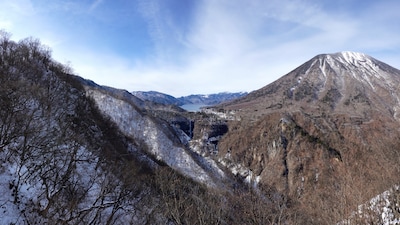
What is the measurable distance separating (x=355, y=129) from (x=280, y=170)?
41.4 metres

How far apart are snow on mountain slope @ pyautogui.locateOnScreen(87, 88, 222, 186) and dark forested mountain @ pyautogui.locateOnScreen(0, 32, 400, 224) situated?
1.40 feet

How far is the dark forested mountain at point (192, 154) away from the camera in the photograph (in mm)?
15500

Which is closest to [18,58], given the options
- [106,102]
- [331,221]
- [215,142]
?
[331,221]

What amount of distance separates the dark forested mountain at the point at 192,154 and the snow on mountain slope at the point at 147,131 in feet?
1.40

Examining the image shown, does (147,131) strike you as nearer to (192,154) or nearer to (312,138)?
(192,154)

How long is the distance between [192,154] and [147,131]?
1491 centimetres

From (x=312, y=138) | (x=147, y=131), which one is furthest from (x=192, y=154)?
(x=312, y=138)

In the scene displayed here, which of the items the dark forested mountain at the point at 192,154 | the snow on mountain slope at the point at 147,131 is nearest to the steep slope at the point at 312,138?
the dark forested mountain at the point at 192,154

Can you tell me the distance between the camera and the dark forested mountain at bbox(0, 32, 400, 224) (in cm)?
1550

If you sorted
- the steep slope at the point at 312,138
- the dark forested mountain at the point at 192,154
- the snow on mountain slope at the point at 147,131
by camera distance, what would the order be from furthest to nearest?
the steep slope at the point at 312,138
the snow on mountain slope at the point at 147,131
the dark forested mountain at the point at 192,154

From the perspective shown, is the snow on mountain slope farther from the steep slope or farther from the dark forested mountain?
the steep slope

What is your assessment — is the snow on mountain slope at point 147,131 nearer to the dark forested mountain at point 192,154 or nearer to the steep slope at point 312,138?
the dark forested mountain at point 192,154

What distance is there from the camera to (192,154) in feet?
274

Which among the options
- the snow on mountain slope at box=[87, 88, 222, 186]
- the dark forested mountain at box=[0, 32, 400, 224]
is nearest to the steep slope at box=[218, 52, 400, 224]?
the dark forested mountain at box=[0, 32, 400, 224]
